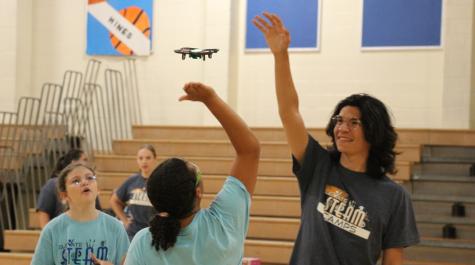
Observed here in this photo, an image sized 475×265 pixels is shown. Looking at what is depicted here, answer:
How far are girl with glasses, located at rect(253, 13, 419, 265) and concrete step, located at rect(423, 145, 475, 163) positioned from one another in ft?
15.6

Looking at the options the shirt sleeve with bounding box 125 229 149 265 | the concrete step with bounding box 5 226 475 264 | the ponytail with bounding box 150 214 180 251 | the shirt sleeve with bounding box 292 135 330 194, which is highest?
the shirt sleeve with bounding box 292 135 330 194

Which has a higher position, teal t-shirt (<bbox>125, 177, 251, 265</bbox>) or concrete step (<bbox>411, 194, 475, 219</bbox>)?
teal t-shirt (<bbox>125, 177, 251, 265</bbox>)

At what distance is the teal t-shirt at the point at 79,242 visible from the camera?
3.09m

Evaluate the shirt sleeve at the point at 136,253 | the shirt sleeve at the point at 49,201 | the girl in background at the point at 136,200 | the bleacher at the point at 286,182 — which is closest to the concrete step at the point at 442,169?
the bleacher at the point at 286,182

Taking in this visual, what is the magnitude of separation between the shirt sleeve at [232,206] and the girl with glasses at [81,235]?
1043 millimetres

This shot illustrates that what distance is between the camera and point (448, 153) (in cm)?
742

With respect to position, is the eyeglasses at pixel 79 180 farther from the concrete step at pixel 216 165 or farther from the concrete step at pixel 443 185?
the concrete step at pixel 443 185

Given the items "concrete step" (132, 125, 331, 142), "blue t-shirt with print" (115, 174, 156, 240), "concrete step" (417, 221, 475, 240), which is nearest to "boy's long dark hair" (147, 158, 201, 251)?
"blue t-shirt with print" (115, 174, 156, 240)

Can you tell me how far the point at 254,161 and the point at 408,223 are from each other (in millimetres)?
759

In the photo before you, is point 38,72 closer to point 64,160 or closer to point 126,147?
point 126,147

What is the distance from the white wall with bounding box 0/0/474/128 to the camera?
8.13 metres

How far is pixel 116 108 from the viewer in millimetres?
9375

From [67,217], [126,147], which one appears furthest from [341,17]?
[67,217]

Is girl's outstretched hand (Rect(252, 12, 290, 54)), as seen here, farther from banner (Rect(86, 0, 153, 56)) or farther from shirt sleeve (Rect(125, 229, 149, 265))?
banner (Rect(86, 0, 153, 56))
